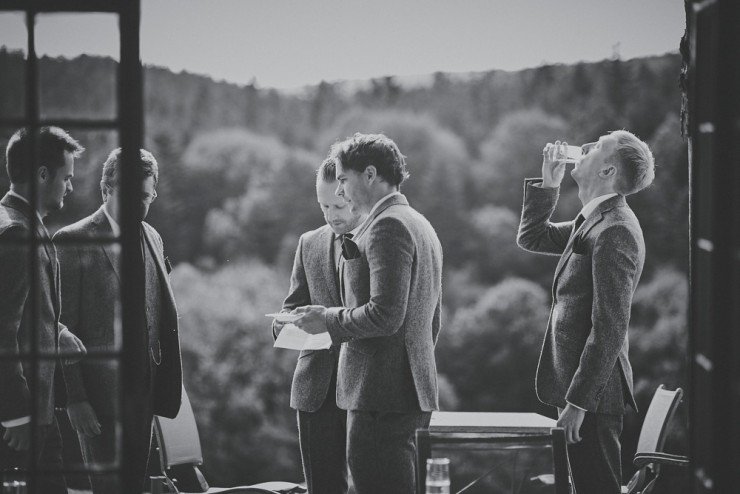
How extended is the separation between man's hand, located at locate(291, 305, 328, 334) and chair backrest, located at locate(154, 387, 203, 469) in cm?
90

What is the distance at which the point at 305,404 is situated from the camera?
12.2 ft

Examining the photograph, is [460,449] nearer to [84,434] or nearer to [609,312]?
[609,312]

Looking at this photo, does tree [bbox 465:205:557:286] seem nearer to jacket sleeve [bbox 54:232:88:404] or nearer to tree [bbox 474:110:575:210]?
tree [bbox 474:110:575:210]

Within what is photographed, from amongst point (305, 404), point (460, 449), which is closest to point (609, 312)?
point (460, 449)

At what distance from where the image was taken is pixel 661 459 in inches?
145

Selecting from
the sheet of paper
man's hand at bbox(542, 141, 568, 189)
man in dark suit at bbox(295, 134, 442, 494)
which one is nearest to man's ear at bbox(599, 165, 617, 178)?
man's hand at bbox(542, 141, 568, 189)

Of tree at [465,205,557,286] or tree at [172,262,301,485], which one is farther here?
tree at [172,262,301,485]

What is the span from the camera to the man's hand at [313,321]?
3.35 metres

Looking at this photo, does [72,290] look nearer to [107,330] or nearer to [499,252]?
[107,330]

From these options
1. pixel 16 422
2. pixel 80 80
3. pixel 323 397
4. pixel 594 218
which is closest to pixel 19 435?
pixel 16 422

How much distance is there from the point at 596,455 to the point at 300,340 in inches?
44.8

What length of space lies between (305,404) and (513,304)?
11.7ft

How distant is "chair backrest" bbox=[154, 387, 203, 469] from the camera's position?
4055 mm

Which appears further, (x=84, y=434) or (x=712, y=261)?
(x=84, y=434)
